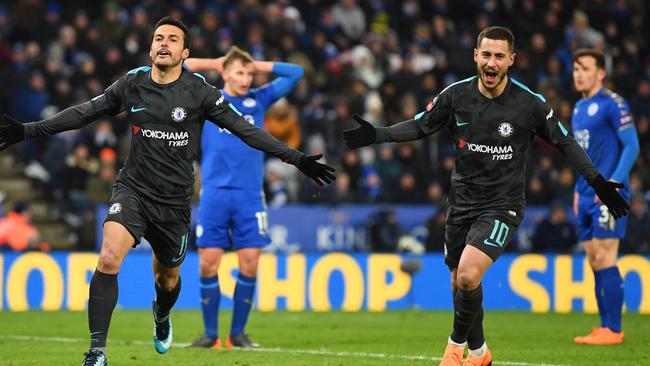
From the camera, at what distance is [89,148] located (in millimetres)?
19656

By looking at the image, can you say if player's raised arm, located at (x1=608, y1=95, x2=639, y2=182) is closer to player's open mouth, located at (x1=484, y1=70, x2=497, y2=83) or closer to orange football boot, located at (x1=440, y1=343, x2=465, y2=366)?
player's open mouth, located at (x1=484, y1=70, x2=497, y2=83)

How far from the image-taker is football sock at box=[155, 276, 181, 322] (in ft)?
29.8

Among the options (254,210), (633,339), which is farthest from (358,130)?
(633,339)

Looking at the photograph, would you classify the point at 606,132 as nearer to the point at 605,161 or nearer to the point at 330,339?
the point at 605,161

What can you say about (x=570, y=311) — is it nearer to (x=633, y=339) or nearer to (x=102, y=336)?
(x=633, y=339)

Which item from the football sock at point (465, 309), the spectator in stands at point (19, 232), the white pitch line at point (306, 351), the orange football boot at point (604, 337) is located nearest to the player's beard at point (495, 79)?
the football sock at point (465, 309)

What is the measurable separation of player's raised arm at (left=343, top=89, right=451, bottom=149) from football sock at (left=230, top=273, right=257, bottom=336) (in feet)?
9.90

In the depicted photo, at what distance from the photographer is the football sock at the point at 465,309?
808 cm

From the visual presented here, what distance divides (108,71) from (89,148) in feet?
4.75

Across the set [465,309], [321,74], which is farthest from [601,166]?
[321,74]

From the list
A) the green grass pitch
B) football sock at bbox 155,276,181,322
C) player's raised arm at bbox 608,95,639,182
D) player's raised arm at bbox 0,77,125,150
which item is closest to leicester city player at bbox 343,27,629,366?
the green grass pitch

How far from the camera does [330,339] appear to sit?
11867 millimetres

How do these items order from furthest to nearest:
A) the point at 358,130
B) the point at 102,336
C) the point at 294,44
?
the point at 294,44
the point at 358,130
the point at 102,336

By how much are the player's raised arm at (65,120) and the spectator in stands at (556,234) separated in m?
11.5
